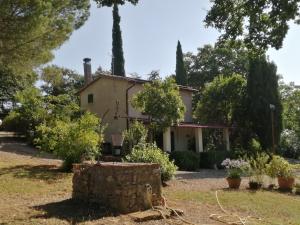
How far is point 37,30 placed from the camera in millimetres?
15492

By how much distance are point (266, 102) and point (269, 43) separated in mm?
22500

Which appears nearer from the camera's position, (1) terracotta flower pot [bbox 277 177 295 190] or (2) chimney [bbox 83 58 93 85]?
(1) terracotta flower pot [bbox 277 177 295 190]

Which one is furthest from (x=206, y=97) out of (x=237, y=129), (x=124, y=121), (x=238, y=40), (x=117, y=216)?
(x=117, y=216)

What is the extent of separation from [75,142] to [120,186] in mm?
7283

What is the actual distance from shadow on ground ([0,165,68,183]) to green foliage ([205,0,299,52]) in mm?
8213

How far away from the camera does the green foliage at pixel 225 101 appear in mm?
33156

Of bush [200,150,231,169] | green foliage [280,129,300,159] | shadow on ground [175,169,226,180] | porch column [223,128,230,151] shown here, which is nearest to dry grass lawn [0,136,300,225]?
shadow on ground [175,169,226,180]

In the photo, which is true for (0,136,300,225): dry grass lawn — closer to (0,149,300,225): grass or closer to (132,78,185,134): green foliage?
(0,149,300,225): grass

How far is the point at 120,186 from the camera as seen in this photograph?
33.0ft

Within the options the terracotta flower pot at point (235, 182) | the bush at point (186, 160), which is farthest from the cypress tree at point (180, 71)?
the terracotta flower pot at point (235, 182)

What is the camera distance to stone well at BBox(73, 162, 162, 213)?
10086 millimetres

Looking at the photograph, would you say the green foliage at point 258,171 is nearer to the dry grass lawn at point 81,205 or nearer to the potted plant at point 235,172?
the potted plant at point 235,172

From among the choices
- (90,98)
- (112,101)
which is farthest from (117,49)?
(112,101)

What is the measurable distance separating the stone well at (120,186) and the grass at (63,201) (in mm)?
337
